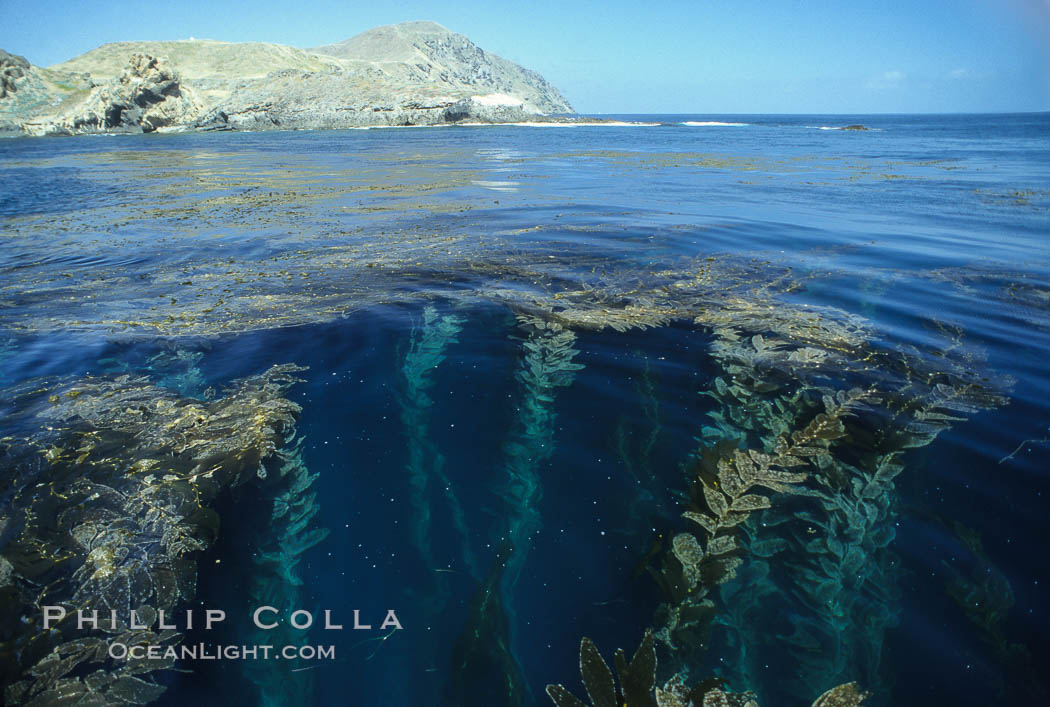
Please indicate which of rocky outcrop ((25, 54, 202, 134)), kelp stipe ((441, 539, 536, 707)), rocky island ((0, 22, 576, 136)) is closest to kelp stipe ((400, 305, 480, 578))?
kelp stipe ((441, 539, 536, 707))

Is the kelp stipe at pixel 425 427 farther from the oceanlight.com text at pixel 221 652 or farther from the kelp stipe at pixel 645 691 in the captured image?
the kelp stipe at pixel 645 691

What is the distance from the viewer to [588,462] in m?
3.66

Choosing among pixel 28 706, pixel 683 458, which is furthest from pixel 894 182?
pixel 28 706

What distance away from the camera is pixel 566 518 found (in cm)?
321

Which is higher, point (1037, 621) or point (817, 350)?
point (817, 350)

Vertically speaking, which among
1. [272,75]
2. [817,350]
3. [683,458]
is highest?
[272,75]

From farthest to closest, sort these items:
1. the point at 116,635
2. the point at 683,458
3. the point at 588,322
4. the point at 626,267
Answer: the point at 626,267
the point at 588,322
the point at 683,458
the point at 116,635

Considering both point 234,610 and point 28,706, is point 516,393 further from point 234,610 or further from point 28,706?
point 28,706

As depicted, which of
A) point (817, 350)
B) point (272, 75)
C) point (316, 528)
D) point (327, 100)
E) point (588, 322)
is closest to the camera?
point (316, 528)

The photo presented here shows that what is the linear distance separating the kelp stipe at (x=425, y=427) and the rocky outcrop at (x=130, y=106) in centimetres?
10149

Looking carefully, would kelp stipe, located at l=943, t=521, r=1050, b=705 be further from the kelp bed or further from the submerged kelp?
the submerged kelp

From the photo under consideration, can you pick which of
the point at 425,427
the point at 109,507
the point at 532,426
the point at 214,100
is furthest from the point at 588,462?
the point at 214,100

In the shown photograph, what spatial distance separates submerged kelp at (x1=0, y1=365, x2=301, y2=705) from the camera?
7.30 feet

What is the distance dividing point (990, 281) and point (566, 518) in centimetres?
776
